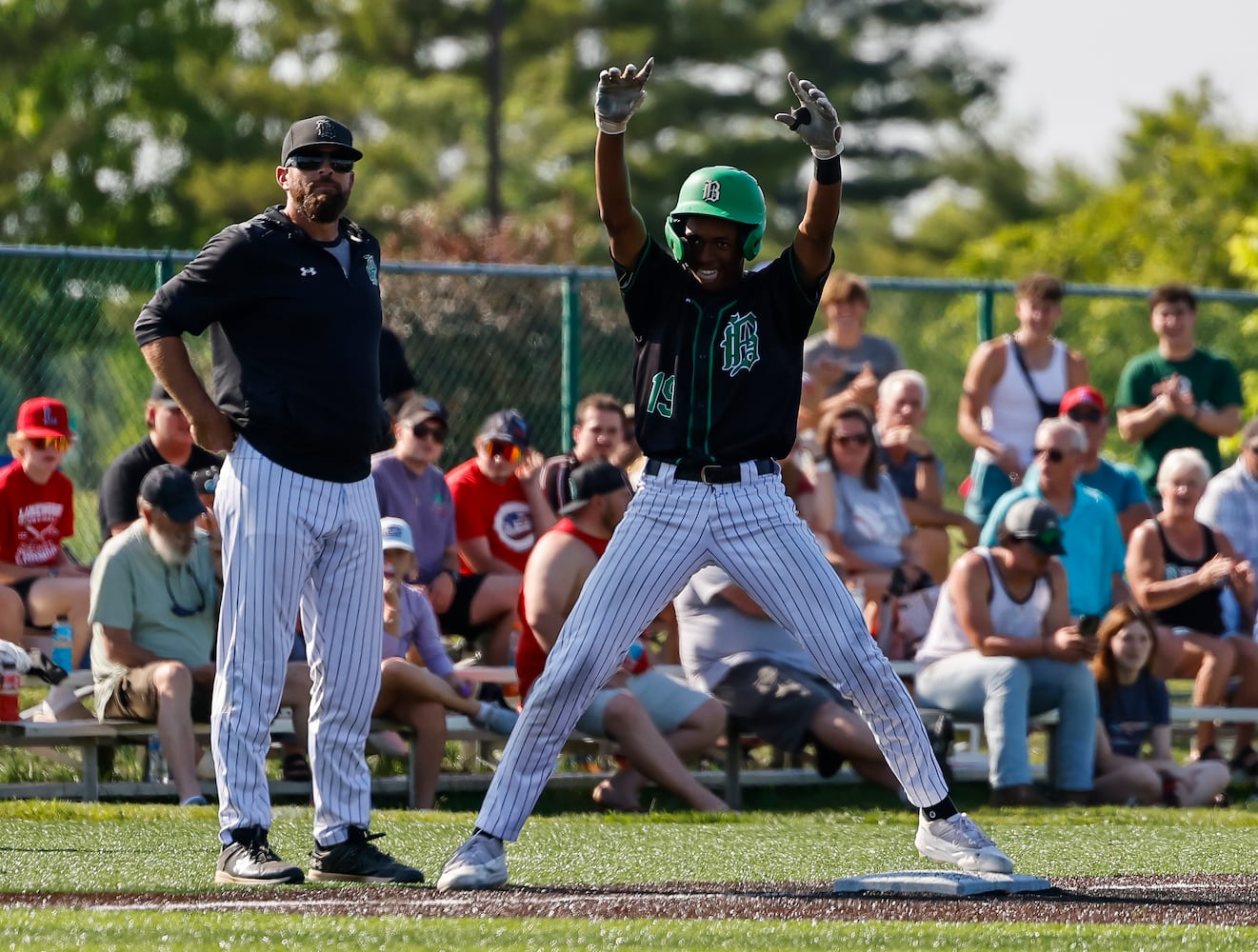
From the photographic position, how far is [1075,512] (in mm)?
11648

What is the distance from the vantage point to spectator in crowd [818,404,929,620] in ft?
38.1

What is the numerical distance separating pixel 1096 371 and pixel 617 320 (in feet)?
14.6

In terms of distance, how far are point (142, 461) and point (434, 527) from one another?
4.86 ft

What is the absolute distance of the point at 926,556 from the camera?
1273cm

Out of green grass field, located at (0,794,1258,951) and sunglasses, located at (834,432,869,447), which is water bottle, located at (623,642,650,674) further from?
sunglasses, located at (834,432,869,447)

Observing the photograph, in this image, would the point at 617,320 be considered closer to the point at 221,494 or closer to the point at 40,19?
the point at 221,494

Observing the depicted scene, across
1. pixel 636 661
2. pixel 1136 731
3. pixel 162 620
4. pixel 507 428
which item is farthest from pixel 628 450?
pixel 162 620

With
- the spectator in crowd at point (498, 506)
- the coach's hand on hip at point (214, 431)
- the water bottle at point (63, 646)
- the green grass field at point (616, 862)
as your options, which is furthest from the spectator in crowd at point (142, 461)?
the coach's hand on hip at point (214, 431)

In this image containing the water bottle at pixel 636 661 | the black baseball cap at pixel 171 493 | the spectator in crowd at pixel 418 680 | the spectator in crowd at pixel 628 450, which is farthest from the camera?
the spectator in crowd at pixel 628 450

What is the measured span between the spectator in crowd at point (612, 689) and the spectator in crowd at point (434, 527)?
128 cm

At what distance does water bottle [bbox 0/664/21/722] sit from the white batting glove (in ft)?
13.9

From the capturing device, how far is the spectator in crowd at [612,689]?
9.66 m

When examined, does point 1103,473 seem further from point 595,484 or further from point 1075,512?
point 595,484

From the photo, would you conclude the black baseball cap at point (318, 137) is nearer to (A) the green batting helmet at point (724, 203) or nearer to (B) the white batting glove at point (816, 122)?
(A) the green batting helmet at point (724, 203)
